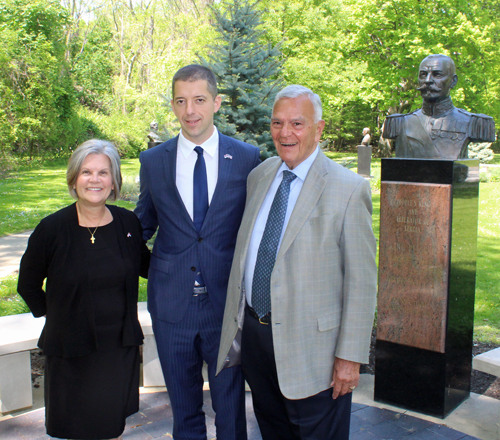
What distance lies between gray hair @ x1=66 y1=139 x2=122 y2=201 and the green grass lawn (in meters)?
2.80

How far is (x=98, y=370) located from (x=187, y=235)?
2.81 feet

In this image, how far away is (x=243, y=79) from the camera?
581cm

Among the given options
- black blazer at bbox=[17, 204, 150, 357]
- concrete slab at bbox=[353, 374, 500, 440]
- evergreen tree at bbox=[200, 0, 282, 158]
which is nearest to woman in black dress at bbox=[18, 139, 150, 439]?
black blazer at bbox=[17, 204, 150, 357]

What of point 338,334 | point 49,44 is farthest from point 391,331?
point 49,44

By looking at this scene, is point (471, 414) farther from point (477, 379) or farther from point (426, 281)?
point (426, 281)

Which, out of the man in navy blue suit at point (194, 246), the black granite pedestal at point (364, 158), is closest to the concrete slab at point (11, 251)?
the man in navy blue suit at point (194, 246)

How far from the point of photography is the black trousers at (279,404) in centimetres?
246

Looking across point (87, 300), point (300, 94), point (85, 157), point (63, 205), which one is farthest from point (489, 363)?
point (63, 205)

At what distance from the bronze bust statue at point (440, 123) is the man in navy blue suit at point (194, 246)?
1.82m

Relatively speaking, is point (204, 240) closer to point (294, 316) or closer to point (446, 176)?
point (294, 316)

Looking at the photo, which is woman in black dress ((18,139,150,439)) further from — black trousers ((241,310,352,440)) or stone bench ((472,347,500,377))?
stone bench ((472,347,500,377))

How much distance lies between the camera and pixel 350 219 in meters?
2.29

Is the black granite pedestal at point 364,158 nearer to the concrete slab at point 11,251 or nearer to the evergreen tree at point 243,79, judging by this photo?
the concrete slab at point 11,251

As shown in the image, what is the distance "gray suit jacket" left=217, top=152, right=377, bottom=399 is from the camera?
2.30 metres
